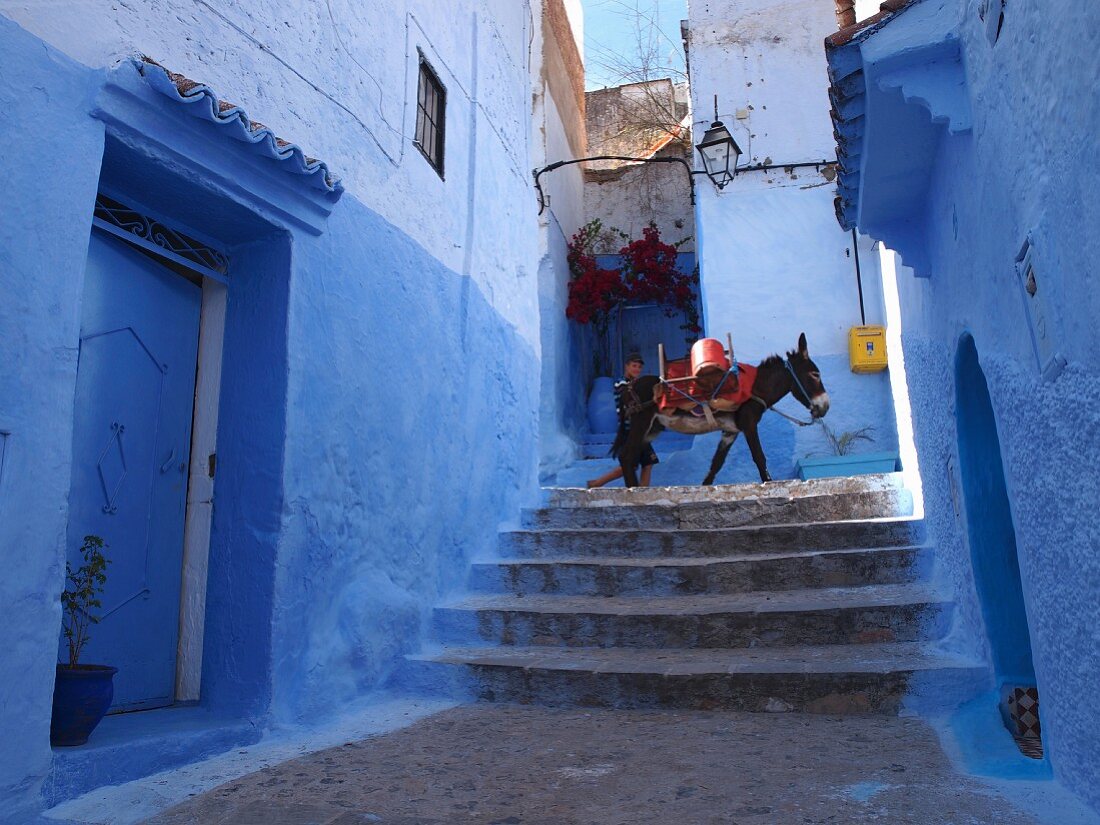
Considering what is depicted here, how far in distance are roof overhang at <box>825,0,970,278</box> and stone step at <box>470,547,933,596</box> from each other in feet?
6.34

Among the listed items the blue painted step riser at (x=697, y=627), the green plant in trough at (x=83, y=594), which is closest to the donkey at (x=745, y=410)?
the blue painted step riser at (x=697, y=627)

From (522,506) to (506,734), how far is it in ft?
9.32

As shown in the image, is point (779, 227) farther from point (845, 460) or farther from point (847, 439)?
point (845, 460)

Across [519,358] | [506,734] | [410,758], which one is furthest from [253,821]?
[519,358]

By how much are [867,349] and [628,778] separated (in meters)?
7.18

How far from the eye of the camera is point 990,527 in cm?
370

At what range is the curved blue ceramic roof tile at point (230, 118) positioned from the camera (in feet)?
10.0

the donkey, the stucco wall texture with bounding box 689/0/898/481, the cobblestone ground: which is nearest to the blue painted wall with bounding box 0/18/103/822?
the cobblestone ground

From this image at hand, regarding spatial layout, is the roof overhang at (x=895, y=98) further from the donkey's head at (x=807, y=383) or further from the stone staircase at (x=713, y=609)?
the donkey's head at (x=807, y=383)

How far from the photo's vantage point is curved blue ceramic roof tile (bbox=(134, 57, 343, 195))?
3.06m

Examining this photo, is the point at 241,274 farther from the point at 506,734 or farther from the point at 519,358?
the point at 519,358

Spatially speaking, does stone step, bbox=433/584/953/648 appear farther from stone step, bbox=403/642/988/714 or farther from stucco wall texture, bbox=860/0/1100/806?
stucco wall texture, bbox=860/0/1100/806

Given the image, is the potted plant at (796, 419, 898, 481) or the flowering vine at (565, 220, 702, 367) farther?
the flowering vine at (565, 220, 702, 367)

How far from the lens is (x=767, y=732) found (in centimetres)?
355
